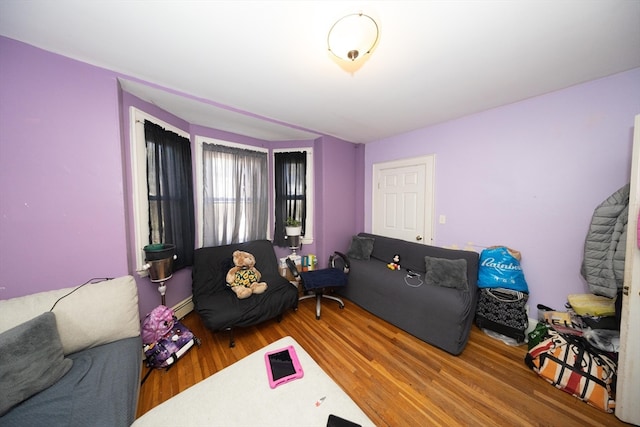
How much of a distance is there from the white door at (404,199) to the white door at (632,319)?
155 cm

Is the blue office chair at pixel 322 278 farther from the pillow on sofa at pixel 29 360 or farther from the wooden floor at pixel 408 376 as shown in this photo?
the pillow on sofa at pixel 29 360

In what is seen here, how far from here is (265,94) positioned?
188 centimetres

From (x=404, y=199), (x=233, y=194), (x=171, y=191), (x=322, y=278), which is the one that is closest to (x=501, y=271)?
(x=404, y=199)

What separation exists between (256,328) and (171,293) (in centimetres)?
105

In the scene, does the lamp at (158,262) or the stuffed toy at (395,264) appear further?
the stuffed toy at (395,264)

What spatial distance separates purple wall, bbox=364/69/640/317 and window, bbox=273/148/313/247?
6.15 feet

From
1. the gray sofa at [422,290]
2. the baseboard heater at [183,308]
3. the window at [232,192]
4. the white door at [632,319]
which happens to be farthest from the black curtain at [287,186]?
the white door at [632,319]

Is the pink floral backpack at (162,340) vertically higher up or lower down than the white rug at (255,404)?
lower down

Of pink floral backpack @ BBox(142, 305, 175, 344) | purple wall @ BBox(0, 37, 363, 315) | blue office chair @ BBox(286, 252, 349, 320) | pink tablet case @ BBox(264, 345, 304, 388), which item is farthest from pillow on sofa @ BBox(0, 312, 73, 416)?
blue office chair @ BBox(286, 252, 349, 320)

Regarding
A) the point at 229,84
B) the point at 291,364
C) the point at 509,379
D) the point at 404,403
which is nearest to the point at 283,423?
the point at 291,364

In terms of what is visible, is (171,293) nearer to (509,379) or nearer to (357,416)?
(357,416)

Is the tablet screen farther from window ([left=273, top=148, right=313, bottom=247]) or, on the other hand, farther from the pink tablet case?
window ([left=273, top=148, right=313, bottom=247])

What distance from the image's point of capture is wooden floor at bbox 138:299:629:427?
131cm

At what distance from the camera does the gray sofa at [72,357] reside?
2.98 ft
